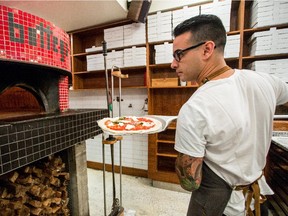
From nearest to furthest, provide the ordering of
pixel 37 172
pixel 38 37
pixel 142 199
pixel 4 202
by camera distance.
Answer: pixel 4 202
pixel 38 37
pixel 37 172
pixel 142 199

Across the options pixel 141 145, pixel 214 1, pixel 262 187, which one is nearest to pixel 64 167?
pixel 141 145

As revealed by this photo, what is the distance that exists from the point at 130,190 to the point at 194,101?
235 centimetres

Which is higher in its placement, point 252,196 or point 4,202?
point 252,196

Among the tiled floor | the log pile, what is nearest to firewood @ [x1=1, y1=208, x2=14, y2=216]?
the log pile

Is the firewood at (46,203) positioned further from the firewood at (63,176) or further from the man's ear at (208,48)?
the man's ear at (208,48)

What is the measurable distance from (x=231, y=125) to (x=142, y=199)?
213 centimetres

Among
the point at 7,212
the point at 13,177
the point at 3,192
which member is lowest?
the point at 7,212

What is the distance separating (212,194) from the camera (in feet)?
2.77

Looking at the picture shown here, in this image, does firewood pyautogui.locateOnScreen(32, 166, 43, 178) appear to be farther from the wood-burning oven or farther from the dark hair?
the dark hair

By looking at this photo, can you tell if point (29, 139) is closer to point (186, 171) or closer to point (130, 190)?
point (186, 171)

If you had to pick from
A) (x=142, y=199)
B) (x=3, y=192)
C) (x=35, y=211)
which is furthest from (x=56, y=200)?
(x=142, y=199)

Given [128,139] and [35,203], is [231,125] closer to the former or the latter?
[35,203]

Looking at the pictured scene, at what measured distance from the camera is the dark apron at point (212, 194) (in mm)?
841

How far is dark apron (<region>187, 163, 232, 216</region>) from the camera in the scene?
841 mm
